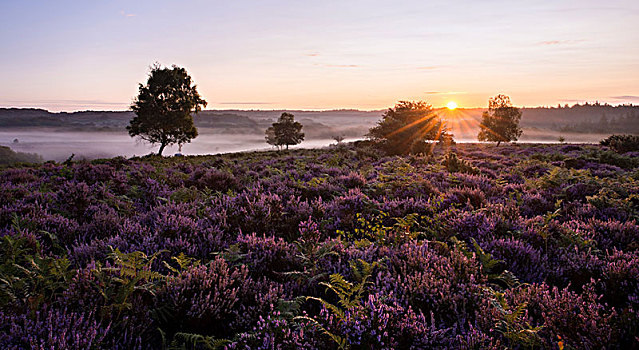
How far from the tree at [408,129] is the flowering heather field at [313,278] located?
22.5 metres

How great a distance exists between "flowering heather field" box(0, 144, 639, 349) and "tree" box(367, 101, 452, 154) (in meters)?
22.5

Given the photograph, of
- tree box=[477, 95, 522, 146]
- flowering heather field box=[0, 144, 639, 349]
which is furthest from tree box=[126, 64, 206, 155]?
tree box=[477, 95, 522, 146]

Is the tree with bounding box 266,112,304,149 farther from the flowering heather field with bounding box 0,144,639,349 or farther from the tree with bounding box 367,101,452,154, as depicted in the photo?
the flowering heather field with bounding box 0,144,639,349

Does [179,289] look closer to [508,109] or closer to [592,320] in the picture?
[592,320]

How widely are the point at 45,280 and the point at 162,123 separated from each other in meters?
45.1

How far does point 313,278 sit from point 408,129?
30.7 m

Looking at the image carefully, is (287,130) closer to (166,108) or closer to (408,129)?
(166,108)

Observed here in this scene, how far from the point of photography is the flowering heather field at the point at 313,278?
91.6 inches

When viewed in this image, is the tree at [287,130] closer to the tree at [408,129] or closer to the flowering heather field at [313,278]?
the tree at [408,129]

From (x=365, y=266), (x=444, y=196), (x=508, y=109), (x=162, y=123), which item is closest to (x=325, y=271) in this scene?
(x=365, y=266)

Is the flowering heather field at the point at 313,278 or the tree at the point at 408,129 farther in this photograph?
the tree at the point at 408,129

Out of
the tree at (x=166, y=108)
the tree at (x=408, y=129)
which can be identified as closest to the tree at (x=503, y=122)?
the tree at (x=408, y=129)

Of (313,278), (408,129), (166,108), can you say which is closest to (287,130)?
(166,108)

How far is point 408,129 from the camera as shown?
31.9m
